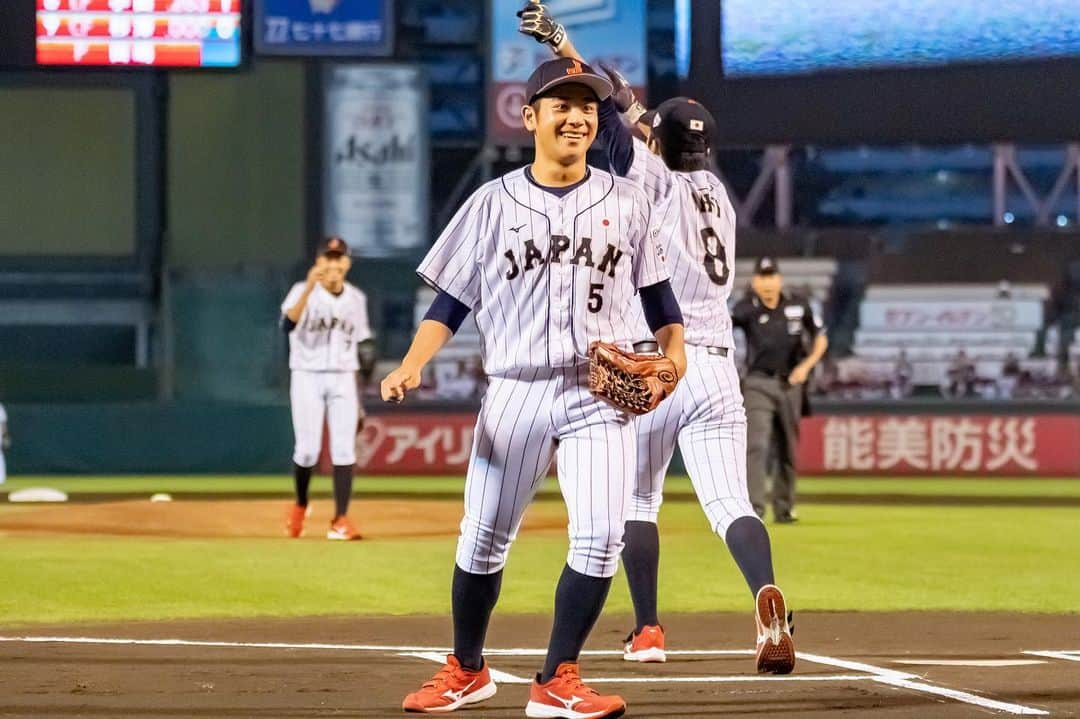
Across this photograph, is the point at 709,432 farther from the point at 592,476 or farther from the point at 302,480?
the point at 302,480

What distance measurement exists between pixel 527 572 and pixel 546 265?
231 inches

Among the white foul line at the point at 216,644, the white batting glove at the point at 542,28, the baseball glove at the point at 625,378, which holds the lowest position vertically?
the white foul line at the point at 216,644

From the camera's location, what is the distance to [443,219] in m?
27.3

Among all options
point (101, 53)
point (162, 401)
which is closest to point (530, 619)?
point (101, 53)

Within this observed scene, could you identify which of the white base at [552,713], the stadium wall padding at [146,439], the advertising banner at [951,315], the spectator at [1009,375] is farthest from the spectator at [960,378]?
the white base at [552,713]

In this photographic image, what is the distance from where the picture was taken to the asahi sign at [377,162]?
24906 millimetres

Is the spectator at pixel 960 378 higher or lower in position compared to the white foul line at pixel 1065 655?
lower

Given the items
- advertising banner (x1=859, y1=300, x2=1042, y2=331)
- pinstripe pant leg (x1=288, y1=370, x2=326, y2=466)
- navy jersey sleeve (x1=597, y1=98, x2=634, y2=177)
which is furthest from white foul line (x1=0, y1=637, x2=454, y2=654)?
advertising banner (x1=859, y1=300, x2=1042, y2=331)

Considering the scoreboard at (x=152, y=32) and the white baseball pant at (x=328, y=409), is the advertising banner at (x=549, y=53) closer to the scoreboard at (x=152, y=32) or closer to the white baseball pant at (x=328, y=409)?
the scoreboard at (x=152, y=32)

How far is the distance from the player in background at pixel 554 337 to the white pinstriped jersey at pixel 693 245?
3.44ft

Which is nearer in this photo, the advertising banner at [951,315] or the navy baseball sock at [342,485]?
the navy baseball sock at [342,485]

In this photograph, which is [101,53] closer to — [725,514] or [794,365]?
[794,365]

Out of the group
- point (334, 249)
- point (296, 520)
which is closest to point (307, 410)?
point (296, 520)

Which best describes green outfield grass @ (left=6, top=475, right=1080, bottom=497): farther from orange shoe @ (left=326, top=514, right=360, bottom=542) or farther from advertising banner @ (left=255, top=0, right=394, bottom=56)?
orange shoe @ (left=326, top=514, right=360, bottom=542)
